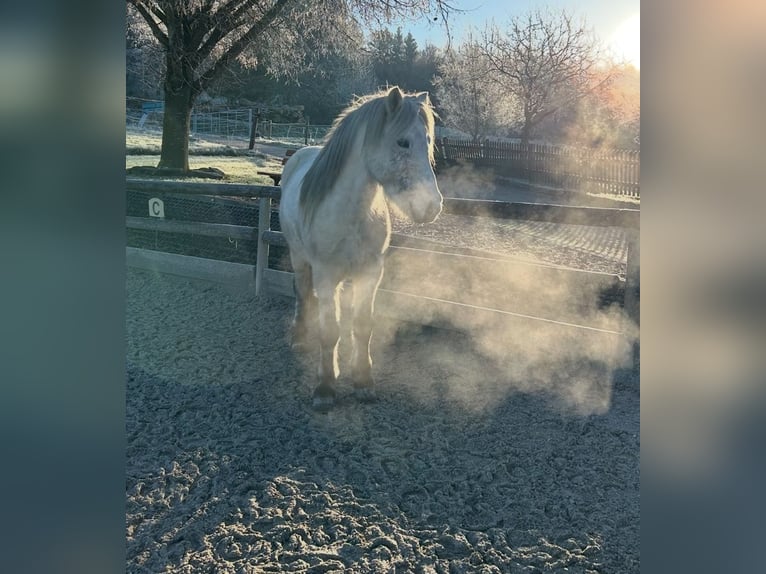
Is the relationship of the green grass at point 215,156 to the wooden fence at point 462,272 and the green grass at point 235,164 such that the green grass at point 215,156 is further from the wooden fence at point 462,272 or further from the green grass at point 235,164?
the wooden fence at point 462,272

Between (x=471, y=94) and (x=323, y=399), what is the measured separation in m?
7.31

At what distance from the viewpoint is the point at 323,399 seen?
86.6 inches

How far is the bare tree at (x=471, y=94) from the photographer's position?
7.91 m

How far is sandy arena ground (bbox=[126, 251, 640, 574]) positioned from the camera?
A: 1.35 metres

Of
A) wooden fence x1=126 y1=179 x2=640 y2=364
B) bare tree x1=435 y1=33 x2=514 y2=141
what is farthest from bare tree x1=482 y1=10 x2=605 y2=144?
wooden fence x1=126 y1=179 x2=640 y2=364

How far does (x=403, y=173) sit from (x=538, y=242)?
177 inches

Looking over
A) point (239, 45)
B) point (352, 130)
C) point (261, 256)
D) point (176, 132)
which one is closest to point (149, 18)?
point (239, 45)

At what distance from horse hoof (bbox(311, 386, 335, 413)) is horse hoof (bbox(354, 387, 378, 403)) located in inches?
4.4

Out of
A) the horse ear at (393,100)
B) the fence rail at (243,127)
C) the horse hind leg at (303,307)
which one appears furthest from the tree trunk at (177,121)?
the horse ear at (393,100)

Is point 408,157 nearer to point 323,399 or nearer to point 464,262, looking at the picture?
point 323,399

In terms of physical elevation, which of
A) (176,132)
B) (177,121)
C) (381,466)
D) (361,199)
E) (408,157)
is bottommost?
(381,466)

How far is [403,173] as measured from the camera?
1.93 meters
